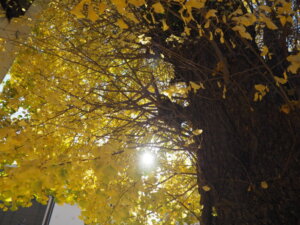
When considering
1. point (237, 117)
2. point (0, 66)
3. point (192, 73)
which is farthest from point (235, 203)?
point (0, 66)

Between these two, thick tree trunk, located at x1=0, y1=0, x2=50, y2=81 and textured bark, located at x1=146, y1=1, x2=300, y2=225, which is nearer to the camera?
textured bark, located at x1=146, y1=1, x2=300, y2=225

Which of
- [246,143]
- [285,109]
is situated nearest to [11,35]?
[246,143]

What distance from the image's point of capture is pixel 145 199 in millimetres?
3176

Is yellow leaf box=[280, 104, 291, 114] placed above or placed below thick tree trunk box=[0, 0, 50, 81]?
below

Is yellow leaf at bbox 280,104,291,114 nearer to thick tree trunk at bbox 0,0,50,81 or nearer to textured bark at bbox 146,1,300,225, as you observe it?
textured bark at bbox 146,1,300,225

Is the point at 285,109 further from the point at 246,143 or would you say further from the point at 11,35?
the point at 11,35

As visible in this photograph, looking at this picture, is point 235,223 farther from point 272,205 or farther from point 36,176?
point 36,176

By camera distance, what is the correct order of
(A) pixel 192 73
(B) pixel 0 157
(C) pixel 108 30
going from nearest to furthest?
(A) pixel 192 73, (B) pixel 0 157, (C) pixel 108 30

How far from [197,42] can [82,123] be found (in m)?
1.90

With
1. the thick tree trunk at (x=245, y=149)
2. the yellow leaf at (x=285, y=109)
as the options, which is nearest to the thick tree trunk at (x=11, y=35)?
the thick tree trunk at (x=245, y=149)

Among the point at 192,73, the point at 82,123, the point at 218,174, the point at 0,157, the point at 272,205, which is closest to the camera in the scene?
the point at 272,205

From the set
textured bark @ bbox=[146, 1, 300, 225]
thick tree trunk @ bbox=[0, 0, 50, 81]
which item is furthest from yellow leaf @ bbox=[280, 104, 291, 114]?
thick tree trunk @ bbox=[0, 0, 50, 81]

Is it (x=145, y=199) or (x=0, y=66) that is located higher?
(x=0, y=66)

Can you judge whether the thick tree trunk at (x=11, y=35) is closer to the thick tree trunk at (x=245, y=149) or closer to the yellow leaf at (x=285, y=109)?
the thick tree trunk at (x=245, y=149)
